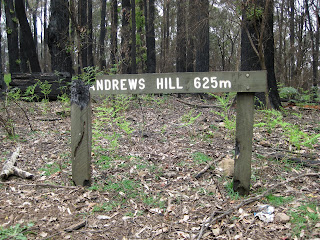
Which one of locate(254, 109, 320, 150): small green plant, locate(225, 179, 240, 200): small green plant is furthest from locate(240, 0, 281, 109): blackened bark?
locate(225, 179, 240, 200): small green plant

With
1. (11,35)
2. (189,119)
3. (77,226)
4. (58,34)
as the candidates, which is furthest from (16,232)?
(11,35)

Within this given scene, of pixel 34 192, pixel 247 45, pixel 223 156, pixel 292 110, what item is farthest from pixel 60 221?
pixel 292 110

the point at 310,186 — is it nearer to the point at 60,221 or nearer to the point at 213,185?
the point at 213,185

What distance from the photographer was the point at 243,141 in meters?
3.29

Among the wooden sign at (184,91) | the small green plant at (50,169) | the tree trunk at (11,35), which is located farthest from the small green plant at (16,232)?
the tree trunk at (11,35)

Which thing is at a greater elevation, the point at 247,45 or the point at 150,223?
the point at 247,45

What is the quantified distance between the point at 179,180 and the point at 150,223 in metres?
0.99

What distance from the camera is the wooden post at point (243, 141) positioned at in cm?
323

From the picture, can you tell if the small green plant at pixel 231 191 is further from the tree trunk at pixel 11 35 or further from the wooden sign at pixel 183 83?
the tree trunk at pixel 11 35

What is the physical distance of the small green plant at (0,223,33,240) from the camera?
262cm

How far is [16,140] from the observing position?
5.60 meters

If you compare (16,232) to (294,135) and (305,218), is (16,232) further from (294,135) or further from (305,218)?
(294,135)

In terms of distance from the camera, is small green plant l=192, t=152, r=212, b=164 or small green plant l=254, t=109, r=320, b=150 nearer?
small green plant l=254, t=109, r=320, b=150

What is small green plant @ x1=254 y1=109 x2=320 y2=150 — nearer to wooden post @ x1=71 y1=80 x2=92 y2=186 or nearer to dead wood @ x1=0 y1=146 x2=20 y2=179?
wooden post @ x1=71 y1=80 x2=92 y2=186
